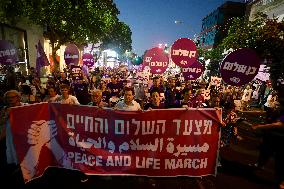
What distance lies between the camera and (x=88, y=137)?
591 cm

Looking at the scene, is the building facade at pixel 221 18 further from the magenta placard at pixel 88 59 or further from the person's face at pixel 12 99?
the person's face at pixel 12 99

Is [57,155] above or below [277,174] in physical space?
above

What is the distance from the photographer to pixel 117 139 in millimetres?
5906

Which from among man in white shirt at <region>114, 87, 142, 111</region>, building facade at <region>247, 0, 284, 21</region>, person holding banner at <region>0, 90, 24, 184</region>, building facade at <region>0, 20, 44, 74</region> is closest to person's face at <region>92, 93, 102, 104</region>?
man in white shirt at <region>114, 87, 142, 111</region>

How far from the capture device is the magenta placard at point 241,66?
304 inches

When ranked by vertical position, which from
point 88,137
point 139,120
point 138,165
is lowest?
point 138,165

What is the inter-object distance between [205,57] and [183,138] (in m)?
47.4

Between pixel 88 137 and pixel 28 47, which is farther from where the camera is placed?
pixel 28 47

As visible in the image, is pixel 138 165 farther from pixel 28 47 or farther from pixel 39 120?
pixel 28 47

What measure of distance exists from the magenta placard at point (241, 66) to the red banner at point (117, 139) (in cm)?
211

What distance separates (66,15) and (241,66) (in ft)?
55.0

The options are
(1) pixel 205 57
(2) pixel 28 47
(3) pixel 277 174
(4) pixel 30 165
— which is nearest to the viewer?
(4) pixel 30 165

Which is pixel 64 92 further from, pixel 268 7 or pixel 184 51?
pixel 268 7

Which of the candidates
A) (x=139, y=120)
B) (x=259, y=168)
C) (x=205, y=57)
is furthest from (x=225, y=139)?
(x=205, y=57)
